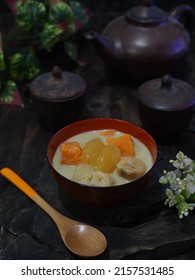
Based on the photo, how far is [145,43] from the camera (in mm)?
1699

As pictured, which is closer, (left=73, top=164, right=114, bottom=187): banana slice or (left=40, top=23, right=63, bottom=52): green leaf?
(left=73, top=164, right=114, bottom=187): banana slice

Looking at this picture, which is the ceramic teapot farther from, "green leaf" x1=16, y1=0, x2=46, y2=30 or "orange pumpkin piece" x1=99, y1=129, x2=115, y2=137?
"orange pumpkin piece" x1=99, y1=129, x2=115, y2=137

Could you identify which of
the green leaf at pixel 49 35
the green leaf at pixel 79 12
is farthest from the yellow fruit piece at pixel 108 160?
the green leaf at pixel 79 12

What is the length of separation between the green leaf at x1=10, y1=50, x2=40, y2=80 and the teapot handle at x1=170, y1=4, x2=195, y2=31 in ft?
2.36


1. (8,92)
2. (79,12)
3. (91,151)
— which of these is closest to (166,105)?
(91,151)

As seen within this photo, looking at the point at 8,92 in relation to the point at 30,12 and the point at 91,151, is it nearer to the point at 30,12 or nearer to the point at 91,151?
the point at 30,12

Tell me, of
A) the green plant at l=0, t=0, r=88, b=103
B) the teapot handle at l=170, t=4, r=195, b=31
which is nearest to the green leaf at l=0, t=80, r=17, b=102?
the green plant at l=0, t=0, r=88, b=103

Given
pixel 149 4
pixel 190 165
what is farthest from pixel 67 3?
pixel 190 165

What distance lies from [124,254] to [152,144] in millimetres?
342

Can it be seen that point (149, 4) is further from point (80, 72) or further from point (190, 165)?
point (190, 165)

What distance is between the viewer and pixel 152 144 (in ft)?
3.85

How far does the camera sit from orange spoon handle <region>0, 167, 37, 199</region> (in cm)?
119

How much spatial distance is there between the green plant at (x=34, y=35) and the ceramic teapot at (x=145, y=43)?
29cm

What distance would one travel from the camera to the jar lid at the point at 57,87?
1455 mm
